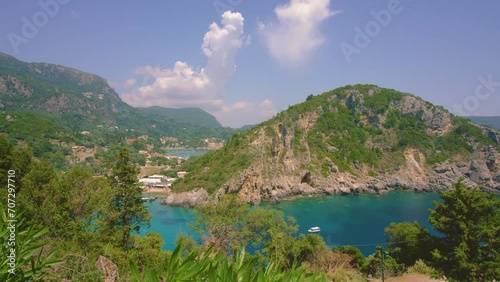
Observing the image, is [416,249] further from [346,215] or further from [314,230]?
[346,215]

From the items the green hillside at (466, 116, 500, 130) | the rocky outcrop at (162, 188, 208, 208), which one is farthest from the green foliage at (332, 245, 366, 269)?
the green hillside at (466, 116, 500, 130)

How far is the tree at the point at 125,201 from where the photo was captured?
13.2 meters

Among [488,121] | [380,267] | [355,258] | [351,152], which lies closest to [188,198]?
[355,258]

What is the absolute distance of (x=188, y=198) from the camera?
1838 inches

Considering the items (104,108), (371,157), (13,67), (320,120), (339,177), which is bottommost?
(339,177)

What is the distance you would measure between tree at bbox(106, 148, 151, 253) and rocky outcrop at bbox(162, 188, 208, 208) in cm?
3234

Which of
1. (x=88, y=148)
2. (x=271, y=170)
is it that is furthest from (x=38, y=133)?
(x=271, y=170)

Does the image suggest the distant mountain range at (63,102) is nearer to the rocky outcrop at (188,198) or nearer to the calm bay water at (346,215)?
the rocky outcrop at (188,198)

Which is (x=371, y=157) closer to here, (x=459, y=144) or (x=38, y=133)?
(x=459, y=144)

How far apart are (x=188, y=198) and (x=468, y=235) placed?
1560 inches

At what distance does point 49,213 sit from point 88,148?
81.2m

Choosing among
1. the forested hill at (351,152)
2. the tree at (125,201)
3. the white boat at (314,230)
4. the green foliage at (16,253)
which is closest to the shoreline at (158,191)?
the forested hill at (351,152)

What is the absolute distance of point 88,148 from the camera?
82250 millimetres

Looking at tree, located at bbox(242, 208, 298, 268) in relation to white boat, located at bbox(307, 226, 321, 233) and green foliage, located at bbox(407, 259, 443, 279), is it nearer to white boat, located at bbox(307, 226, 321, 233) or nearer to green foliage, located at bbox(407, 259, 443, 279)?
green foliage, located at bbox(407, 259, 443, 279)
